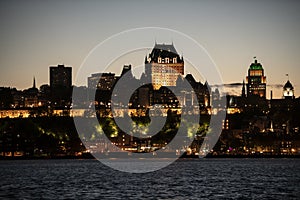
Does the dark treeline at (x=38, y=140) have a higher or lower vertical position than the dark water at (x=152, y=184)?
higher

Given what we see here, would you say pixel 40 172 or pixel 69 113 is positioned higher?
pixel 69 113

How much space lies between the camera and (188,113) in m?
198

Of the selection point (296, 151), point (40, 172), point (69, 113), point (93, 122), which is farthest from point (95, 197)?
point (69, 113)

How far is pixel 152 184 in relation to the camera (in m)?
81.2

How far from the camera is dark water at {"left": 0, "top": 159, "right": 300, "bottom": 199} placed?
6900 centimetres

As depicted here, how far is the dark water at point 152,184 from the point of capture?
69000 mm

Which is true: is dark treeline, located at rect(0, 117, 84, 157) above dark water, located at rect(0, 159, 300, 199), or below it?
above

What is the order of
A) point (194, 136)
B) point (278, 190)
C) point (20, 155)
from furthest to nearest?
point (194, 136) < point (20, 155) < point (278, 190)

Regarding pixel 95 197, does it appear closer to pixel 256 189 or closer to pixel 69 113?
pixel 256 189

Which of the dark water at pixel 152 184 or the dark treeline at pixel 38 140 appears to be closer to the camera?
the dark water at pixel 152 184

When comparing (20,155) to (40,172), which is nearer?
(40,172)

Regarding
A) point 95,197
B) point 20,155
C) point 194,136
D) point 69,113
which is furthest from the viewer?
point 69,113

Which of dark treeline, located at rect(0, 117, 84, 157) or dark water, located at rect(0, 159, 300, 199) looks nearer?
dark water, located at rect(0, 159, 300, 199)

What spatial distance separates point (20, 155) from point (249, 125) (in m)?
45.3
